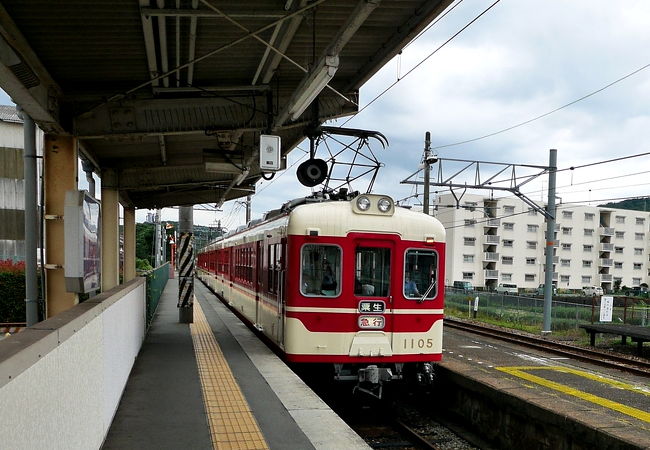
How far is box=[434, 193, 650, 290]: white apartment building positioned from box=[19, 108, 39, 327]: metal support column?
137ft

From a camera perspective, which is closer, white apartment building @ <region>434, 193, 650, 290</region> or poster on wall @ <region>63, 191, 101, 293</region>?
poster on wall @ <region>63, 191, 101, 293</region>

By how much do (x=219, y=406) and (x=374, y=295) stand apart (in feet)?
9.21

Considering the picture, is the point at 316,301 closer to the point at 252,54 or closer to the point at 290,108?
the point at 290,108

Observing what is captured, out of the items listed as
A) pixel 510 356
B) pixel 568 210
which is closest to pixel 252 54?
pixel 510 356

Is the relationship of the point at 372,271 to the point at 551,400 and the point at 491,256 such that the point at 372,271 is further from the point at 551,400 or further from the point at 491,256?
the point at 491,256

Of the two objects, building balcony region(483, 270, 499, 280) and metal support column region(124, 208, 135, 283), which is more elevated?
metal support column region(124, 208, 135, 283)

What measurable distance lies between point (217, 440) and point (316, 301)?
9.73ft

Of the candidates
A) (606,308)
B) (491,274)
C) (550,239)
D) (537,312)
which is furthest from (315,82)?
(491,274)

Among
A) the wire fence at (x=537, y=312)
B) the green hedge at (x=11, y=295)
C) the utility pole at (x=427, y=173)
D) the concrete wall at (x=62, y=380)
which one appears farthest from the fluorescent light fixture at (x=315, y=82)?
the wire fence at (x=537, y=312)

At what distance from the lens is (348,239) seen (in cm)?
755

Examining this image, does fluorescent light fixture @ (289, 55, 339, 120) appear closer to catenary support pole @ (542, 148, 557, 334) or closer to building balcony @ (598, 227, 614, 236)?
catenary support pole @ (542, 148, 557, 334)

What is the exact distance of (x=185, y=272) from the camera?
40.1ft

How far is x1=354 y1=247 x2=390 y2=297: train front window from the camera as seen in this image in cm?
766

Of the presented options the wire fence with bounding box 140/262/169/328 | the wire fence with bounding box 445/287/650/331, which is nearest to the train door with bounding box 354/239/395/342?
the wire fence with bounding box 140/262/169/328
